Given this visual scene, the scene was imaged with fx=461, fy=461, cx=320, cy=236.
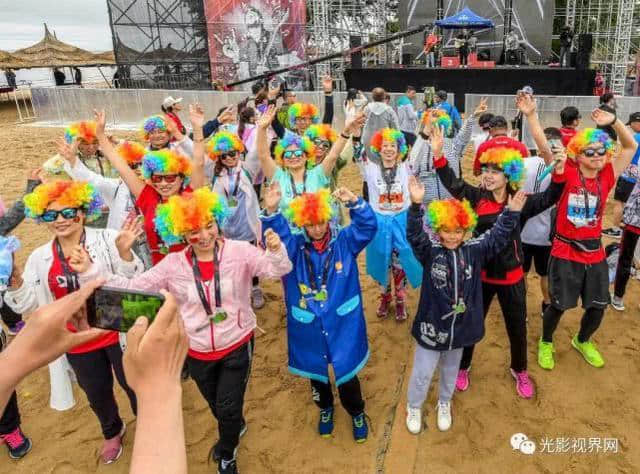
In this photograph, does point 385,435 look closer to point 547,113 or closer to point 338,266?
point 338,266

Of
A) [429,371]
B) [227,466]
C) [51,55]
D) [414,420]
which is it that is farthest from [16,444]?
[51,55]

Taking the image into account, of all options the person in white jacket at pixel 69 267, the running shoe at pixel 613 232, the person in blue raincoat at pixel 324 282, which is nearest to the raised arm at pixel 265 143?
the person in blue raincoat at pixel 324 282

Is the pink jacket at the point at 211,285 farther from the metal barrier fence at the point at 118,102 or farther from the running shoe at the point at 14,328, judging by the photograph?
the metal barrier fence at the point at 118,102

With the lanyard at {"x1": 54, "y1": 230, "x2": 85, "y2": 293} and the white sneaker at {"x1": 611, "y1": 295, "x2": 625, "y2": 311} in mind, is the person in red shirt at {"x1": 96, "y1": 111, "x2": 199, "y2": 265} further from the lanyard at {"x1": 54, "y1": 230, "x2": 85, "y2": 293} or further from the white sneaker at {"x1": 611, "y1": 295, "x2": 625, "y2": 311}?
the white sneaker at {"x1": 611, "y1": 295, "x2": 625, "y2": 311}

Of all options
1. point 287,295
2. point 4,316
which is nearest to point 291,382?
point 287,295

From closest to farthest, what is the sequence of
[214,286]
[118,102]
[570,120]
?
[214,286], [570,120], [118,102]

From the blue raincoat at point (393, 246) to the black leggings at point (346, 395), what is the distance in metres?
1.49

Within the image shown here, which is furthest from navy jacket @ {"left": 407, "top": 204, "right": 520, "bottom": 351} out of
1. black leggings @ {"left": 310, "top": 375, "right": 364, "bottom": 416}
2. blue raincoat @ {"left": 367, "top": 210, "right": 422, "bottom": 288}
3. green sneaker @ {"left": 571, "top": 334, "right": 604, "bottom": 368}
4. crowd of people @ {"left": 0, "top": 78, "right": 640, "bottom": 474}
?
green sneaker @ {"left": 571, "top": 334, "right": 604, "bottom": 368}

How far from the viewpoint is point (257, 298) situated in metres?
5.38

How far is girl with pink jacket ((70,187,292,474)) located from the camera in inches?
110

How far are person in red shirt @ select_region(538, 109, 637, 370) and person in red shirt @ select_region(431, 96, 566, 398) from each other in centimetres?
24

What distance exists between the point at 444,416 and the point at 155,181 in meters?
2.89

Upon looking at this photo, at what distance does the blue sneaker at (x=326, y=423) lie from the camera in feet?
11.3

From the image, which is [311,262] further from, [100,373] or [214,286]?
[100,373]
